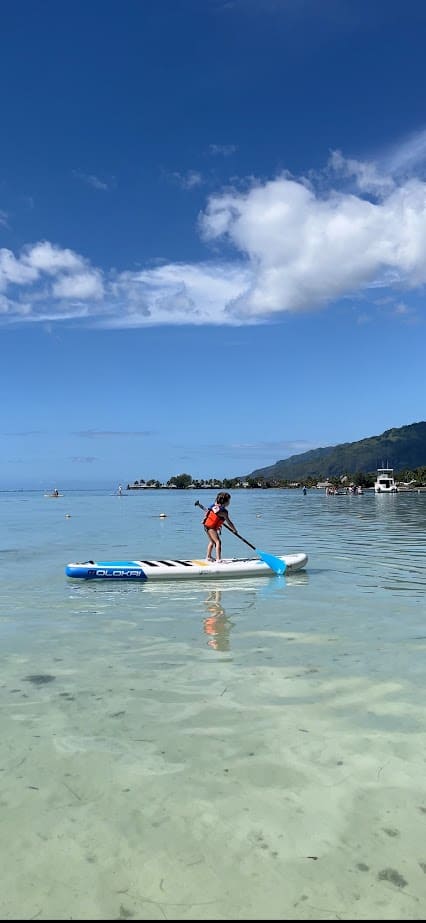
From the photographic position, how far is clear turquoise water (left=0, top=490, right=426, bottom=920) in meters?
4.26

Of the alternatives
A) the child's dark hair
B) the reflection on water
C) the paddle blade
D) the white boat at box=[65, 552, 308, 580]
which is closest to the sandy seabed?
the reflection on water

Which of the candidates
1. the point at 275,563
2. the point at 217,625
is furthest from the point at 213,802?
the point at 275,563

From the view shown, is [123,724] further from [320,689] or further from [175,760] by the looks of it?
[320,689]

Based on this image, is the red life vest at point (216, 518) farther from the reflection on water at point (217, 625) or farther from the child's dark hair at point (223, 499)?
the reflection on water at point (217, 625)

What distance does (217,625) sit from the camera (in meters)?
12.3

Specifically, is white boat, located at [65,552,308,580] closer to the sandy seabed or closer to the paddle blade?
the paddle blade

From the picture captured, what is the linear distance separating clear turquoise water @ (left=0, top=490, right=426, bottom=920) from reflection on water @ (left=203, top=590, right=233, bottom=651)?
0.24ft

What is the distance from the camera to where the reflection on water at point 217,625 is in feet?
35.6

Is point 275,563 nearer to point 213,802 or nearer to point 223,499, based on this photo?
point 223,499

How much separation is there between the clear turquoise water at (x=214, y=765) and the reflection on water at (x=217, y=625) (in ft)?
0.24

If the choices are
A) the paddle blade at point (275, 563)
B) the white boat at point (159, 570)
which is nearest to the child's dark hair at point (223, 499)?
the white boat at point (159, 570)

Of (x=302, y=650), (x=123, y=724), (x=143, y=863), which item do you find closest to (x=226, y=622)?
(x=302, y=650)

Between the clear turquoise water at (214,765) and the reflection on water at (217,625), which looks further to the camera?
the reflection on water at (217,625)

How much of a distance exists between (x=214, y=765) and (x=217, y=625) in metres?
6.33
